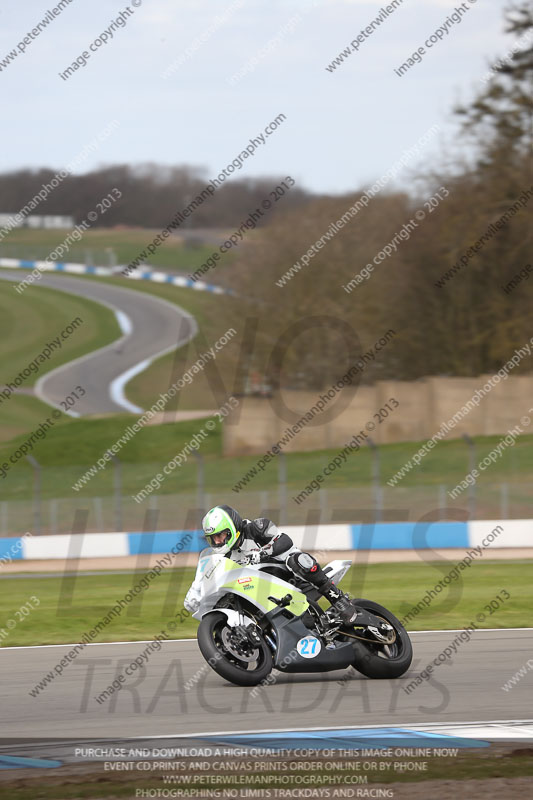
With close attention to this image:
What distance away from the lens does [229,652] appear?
27.1 ft

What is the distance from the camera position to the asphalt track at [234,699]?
24.0 feet

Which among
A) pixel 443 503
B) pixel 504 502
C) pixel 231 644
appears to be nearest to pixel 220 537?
pixel 231 644

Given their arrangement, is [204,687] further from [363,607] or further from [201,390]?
[201,390]

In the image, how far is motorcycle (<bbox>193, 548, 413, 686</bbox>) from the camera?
27.2ft

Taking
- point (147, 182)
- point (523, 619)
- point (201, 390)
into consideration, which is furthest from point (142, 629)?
point (147, 182)

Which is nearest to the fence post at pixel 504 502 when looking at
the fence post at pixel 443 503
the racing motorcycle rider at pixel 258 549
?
the fence post at pixel 443 503

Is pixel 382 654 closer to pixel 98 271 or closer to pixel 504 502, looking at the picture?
pixel 504 502

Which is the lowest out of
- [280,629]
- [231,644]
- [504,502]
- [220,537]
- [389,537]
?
[389,537]

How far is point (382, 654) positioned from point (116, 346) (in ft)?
166

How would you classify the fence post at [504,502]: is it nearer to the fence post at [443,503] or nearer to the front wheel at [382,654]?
the fence post at [443,503]

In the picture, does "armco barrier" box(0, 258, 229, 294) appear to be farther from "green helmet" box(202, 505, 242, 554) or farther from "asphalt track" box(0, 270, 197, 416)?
"green helmet" box(202, 505, 242, 554)

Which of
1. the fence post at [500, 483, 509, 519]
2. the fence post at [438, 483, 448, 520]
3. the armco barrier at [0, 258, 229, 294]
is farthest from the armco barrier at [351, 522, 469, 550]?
the armco barrier at [0, 258, 229, 294]

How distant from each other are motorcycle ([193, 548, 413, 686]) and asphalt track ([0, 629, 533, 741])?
184 millimetres

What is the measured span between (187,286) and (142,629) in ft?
204
